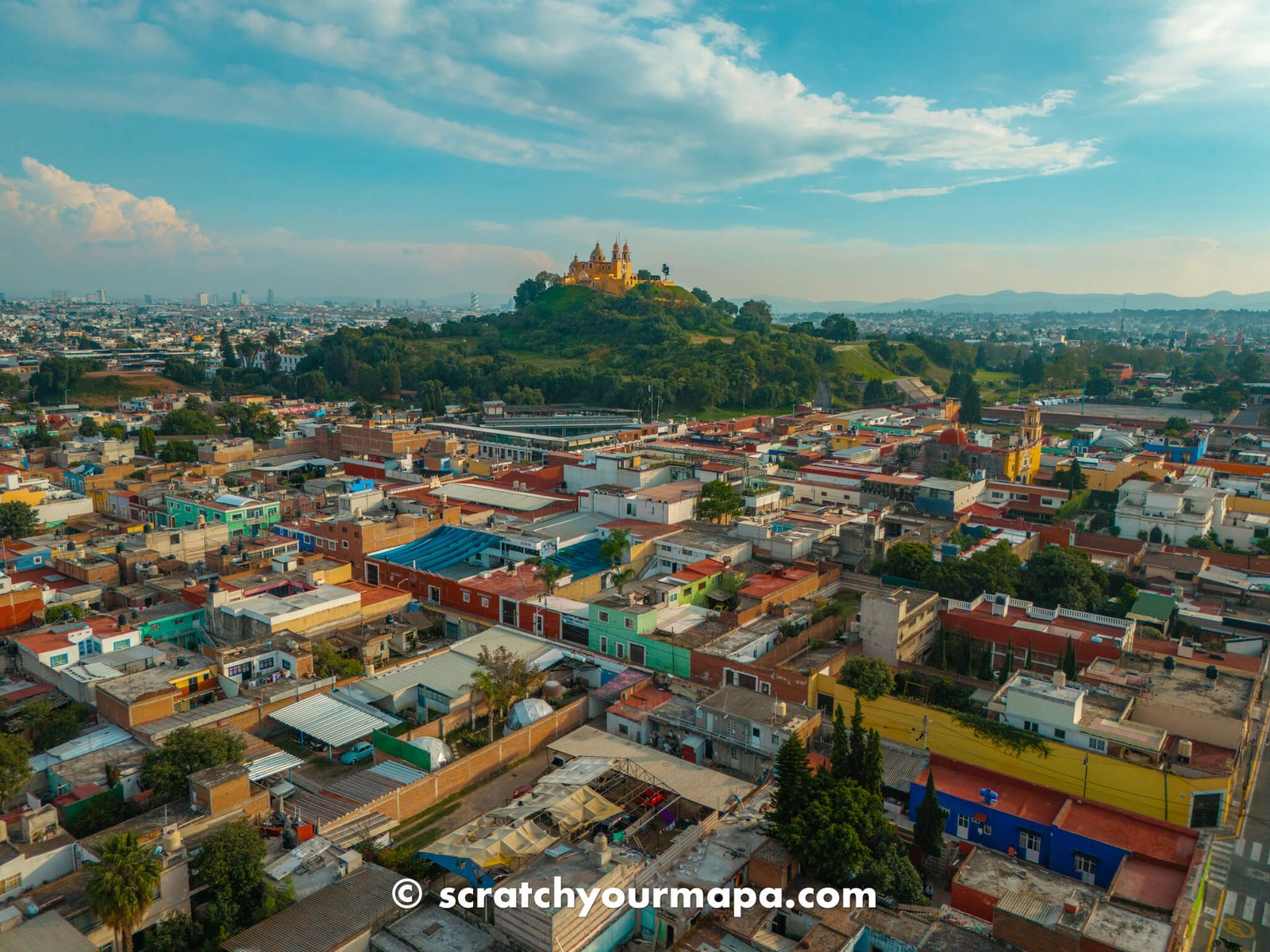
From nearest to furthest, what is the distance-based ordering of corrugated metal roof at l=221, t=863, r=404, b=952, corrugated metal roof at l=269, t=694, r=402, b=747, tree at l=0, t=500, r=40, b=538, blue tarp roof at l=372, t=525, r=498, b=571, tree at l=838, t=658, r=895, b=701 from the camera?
corrugated metal roof at l=221, t=863, r=404, b=952 < corrugated metal roof at l=269, t=694, r=402, b=747 < tree at l=838, t=658, r=895, b=701 < blue tarp roof at l=372, t=525, r=498, b=571 < tree at l=0, t=500, r=40, b=538

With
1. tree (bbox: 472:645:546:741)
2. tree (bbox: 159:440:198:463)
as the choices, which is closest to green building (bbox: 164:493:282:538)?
tree (bbox: 159:440:198:463)

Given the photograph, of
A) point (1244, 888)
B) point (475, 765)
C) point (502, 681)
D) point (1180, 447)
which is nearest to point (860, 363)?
point (1180, 447)

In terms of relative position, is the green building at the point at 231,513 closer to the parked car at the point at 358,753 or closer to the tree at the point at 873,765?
the parked car at the point at 358,753

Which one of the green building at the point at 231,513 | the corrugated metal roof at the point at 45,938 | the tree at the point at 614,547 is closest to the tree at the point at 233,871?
the corrugated metal roof at the point at 45,938

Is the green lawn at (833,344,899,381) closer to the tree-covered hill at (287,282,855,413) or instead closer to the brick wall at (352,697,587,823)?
the tree-covered hill at (287,282,855,413)

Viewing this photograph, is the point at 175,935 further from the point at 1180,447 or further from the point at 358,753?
the point at 1180,447

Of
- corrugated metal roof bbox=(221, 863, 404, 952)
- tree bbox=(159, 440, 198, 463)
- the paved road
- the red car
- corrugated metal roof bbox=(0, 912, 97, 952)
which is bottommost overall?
the paved road
